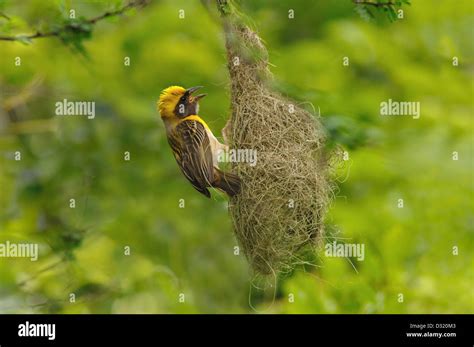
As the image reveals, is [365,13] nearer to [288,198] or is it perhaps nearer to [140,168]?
[288,198]

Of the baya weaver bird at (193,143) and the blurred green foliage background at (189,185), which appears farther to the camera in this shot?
the blurred green foliage background at (189,185)

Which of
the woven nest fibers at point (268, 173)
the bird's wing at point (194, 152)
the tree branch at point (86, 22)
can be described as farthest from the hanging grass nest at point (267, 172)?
the tree branch at point (86, 22)

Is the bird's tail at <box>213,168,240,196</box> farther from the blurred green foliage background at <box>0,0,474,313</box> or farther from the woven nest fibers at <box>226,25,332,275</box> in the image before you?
the blurred green foliage background at <box>0,0,474,313</box>

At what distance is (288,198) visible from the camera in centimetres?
555

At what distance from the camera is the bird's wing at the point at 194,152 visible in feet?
17.9

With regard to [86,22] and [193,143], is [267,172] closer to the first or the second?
[193,143]

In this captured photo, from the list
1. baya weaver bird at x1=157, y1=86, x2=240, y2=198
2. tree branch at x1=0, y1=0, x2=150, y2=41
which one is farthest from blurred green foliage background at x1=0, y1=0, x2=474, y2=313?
baya weaver bird at x1=157, y1=86, x2=240, y2=198

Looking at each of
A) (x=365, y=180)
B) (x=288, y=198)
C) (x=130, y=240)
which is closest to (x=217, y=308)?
(x=130, y=240)

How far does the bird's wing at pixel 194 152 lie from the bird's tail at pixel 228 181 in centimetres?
6

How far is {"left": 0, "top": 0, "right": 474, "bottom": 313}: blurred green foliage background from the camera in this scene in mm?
6398

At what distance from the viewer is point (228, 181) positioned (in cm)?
548

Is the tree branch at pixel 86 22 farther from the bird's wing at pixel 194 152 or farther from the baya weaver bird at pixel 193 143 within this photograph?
the bird's wing at pixel 194 152

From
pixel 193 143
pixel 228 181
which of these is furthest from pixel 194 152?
pixel 228 181

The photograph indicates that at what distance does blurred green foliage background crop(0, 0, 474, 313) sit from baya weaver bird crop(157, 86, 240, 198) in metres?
0.23
